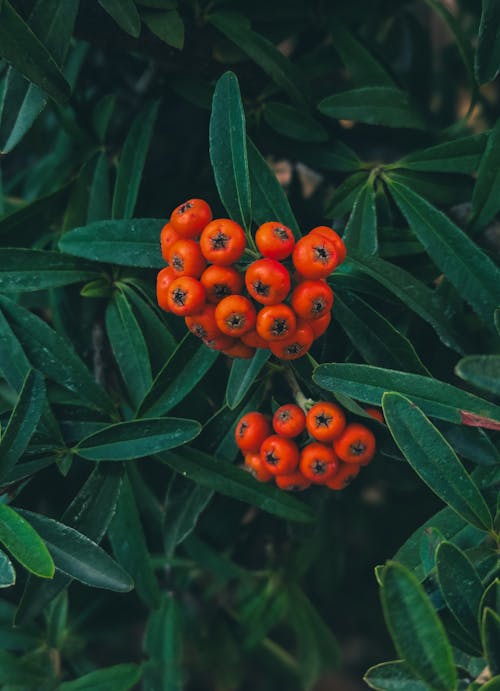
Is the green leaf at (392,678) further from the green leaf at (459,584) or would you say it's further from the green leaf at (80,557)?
the green leaf at (80,557)

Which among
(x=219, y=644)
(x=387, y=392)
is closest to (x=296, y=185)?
(x=387, y=392)

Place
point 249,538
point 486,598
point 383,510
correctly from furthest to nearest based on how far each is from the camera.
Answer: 1. point 383,510
2. point 249,538
3. point 486,598

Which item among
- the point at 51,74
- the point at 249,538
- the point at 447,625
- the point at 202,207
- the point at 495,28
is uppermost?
the point at 495,28

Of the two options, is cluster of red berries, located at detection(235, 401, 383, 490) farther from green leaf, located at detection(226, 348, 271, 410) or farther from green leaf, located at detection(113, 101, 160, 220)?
green leaf, located at detection(113, 101, 160, 220)

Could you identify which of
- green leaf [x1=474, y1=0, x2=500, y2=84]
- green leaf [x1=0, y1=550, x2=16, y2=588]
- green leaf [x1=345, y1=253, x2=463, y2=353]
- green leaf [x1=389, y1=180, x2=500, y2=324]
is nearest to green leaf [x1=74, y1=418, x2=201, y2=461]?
green leaf [x1=0, y1=550, x2=16, y2=588]

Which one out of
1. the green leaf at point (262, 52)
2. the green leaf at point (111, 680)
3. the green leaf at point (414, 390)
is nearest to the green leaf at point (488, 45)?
the green leaf at point (262, 52)

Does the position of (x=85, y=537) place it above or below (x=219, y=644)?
above

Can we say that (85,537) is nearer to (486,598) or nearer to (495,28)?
(486,598)
